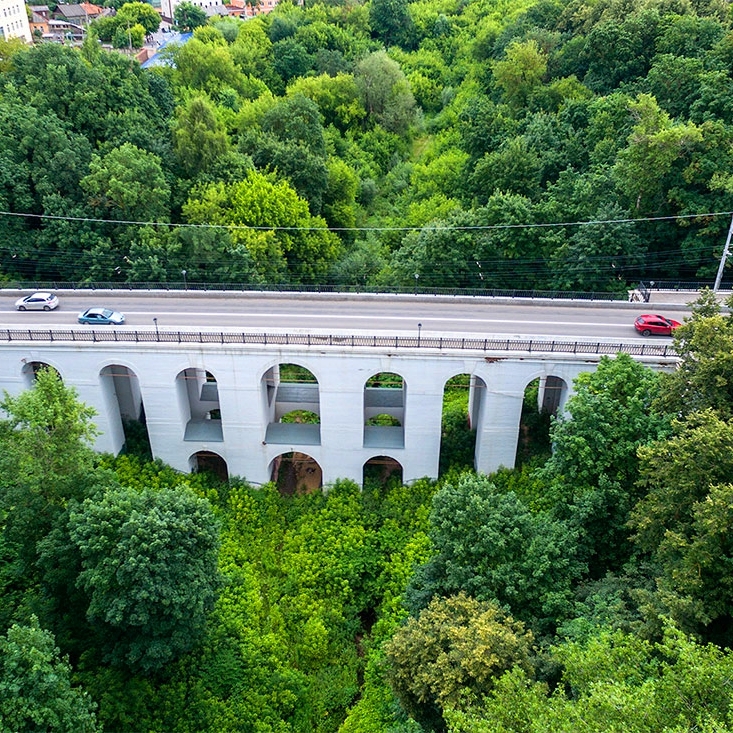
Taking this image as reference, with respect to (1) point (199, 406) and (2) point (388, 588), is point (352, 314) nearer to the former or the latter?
(1) point (199, 406)

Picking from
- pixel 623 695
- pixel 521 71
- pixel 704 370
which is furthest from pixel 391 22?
pixel 623 695

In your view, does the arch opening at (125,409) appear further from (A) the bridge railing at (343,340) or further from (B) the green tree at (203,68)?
(B) the green tree at (203,68)

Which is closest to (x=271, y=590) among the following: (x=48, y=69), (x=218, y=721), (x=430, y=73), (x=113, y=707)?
(x=218, y=721)

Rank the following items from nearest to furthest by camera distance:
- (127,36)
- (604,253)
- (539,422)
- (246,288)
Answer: (539,422)
(604,253)
(246,288)
(127,36)

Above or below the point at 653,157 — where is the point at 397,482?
below

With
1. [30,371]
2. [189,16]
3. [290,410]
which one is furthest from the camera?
[189,16]

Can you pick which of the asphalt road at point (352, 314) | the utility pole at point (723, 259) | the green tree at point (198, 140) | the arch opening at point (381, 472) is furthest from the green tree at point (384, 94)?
the arch opening at point (381, 472)

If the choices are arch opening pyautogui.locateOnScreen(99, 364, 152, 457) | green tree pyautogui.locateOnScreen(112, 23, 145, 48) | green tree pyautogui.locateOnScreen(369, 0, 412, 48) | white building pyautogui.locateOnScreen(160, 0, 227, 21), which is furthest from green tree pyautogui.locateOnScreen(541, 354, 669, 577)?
white building pyautogui.locateOnScreen(160, 0, 227, 21)

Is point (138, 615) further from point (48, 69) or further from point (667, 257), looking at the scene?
point (48, 69)
